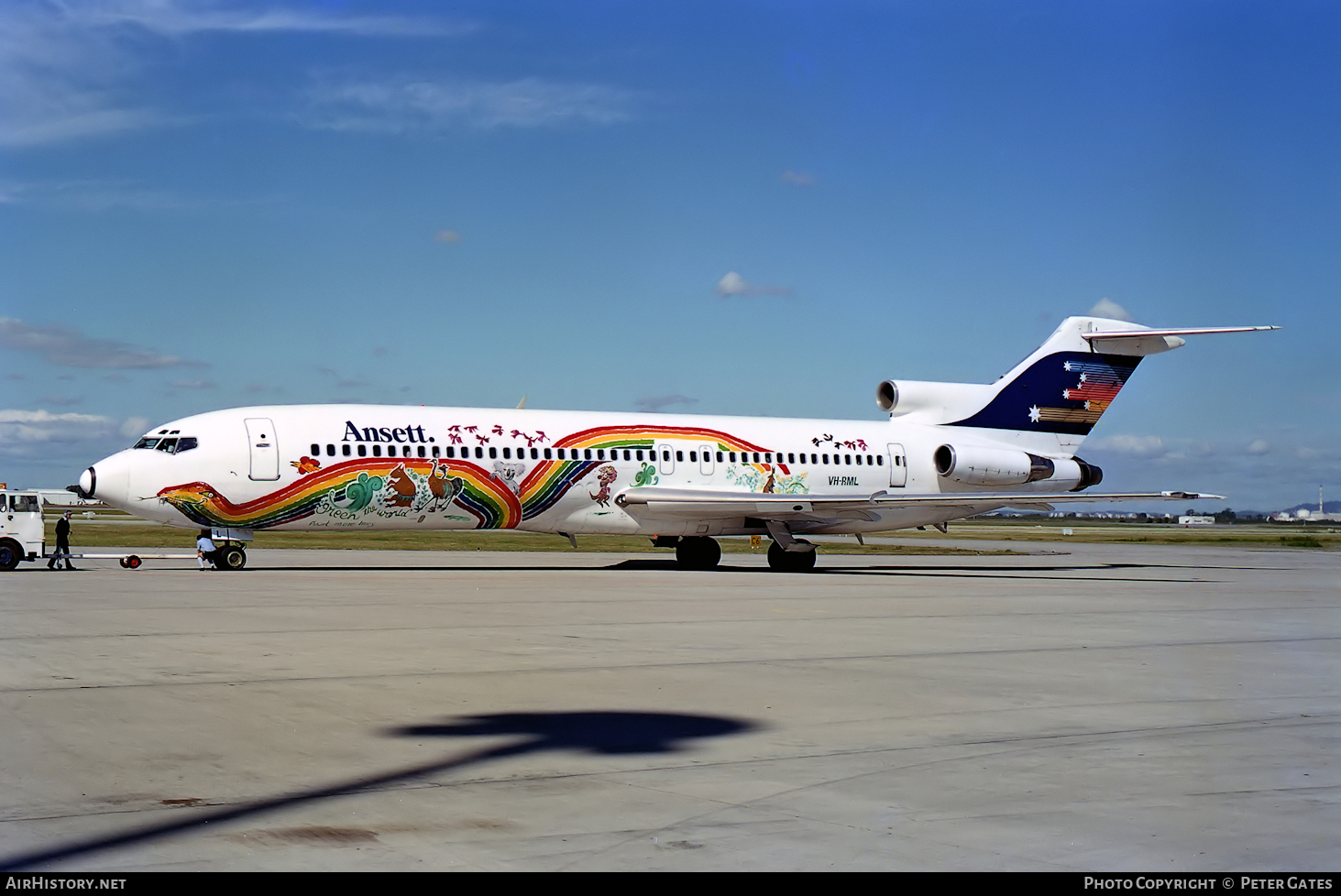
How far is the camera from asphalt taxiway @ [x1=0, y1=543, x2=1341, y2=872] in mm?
6156

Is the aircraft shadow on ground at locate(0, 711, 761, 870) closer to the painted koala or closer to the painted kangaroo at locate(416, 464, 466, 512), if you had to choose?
the painted kangaroo at locate(416, 464, 466, 512)

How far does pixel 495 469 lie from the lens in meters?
31.0

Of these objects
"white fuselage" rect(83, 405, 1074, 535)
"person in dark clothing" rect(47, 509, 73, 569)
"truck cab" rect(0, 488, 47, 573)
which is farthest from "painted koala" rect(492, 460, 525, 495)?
"truck cab" rect(0, 488, 47, 573)

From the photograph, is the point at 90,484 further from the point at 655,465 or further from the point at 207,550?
the point at 655,465

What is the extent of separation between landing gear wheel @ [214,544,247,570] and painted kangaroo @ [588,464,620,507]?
27.7ft

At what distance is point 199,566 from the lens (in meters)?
30.7

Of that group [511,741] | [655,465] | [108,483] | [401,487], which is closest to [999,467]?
[655,465]

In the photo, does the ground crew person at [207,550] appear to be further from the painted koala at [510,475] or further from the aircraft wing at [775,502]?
the aircraft wing at [775,502]

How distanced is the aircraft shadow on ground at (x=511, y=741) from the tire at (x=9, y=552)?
23663 millimetres

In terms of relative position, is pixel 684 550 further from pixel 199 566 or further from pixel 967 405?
pixel 199 566

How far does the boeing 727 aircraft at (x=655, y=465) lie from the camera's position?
28859mm

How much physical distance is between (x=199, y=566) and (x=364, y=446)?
16.7 ft

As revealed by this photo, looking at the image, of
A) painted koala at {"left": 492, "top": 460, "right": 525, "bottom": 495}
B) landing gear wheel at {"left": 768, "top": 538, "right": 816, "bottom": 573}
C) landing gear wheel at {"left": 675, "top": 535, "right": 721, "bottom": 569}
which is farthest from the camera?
landing gear wheel at {"left": 675, "top": 535, "right": 721, "bottom": 569}

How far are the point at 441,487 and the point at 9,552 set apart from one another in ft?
31.9
